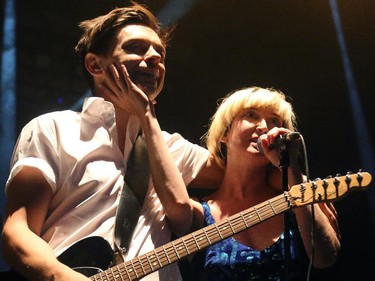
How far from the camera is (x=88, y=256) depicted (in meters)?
1.95

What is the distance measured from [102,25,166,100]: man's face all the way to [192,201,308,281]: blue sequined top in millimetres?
683

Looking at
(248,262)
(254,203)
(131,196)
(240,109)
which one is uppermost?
(240,109)

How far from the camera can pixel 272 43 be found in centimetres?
325

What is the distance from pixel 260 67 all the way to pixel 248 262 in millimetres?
1289

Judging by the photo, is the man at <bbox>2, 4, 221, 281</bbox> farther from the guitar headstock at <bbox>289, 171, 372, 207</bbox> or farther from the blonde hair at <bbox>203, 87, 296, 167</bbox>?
the guitar headstock at <bbox>289, 171, 372, 207</bbox>

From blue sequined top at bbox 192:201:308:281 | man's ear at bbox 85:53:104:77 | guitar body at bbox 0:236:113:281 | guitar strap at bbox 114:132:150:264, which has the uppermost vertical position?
man's ear at bbox 85:53:104:77

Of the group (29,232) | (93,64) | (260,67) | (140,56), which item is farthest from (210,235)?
(260,67)

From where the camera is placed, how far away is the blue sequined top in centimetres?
228

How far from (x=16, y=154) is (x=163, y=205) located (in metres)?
0.55

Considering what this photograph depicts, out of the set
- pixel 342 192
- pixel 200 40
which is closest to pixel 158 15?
pixel 200 40

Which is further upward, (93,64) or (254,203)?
(93,64)

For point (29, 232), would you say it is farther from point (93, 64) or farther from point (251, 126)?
point (251, 126)

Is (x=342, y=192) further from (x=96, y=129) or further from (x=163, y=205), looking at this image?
(x=96, y=129)

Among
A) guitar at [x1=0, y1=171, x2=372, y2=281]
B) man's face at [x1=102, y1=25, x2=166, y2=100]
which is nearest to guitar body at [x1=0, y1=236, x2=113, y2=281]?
guitar at [x1=0, y1=171, x2=372, y2=281]
